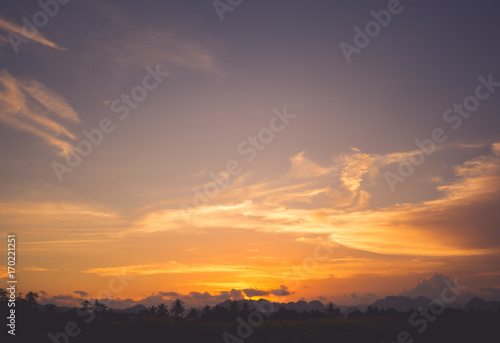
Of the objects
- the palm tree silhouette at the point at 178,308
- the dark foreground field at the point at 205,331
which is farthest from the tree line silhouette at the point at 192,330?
the palm tree silhouette at the point at 178,308

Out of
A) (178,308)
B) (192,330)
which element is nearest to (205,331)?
(192,330)

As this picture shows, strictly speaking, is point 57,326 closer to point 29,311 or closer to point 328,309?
point 29,311

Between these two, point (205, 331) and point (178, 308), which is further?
point (178, 308)

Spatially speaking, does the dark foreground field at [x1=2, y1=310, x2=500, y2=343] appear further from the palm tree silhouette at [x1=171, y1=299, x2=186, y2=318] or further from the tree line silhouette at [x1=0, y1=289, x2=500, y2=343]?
the palm tree silhouette at [x1=171, y1=299, x2=186, y2=318]

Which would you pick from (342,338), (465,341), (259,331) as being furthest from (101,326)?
(465,341)

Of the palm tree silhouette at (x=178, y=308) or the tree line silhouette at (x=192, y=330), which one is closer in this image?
the tree line silhouette at (x=192, y=330)

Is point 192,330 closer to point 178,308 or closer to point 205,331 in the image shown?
point 205,331

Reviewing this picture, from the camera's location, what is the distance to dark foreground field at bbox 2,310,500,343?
1310 inches

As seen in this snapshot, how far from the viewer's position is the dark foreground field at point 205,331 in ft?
109

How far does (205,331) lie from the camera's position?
37156mm

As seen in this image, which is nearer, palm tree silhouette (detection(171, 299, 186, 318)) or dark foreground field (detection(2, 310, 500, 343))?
dark foreground field (detection(2, 310, 500, 343))

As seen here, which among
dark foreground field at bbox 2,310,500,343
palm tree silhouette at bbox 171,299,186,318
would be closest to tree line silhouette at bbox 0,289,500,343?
Answer: dark foreground field at bbox 2,310,500,343

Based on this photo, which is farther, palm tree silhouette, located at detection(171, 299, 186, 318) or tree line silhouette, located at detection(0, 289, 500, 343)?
palm tree silhouette, located at detection(171, 299, 186, 318)

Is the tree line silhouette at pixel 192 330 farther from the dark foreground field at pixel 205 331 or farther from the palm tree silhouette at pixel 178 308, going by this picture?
the palm tree silhouette at pixel 178 308
